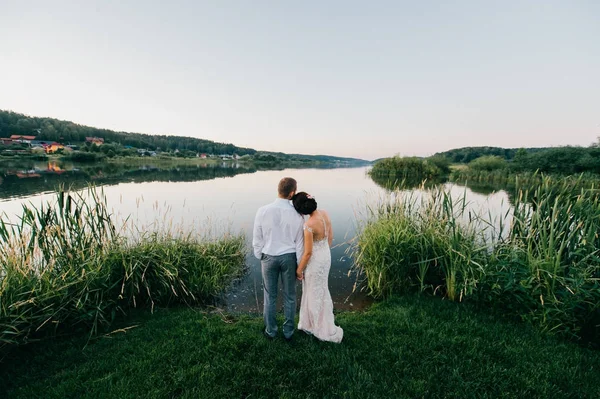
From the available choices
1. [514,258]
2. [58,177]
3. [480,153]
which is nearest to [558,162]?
[480,153]

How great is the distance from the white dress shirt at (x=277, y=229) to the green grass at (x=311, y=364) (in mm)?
1344

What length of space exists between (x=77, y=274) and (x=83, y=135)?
118 meters

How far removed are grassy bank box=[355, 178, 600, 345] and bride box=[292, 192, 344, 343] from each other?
204 cm

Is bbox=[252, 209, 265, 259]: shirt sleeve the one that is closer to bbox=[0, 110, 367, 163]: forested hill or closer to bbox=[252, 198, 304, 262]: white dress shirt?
bbox=[252, 198, 304, 262]: white dress shirt

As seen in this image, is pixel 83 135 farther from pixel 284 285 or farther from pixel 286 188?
pixel 284 285

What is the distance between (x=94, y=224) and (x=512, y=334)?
24.5 feet

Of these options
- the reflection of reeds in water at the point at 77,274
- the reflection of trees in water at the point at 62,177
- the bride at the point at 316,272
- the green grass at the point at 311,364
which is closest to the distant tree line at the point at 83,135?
the reflection of trees in water at the point at 62,177

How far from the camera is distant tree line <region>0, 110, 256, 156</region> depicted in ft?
262

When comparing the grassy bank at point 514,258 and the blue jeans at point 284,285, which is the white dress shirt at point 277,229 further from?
the grassy bank at point 514,258

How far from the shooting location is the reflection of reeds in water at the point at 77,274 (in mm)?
3346

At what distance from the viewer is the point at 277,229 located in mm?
3314

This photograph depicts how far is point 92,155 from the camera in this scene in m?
57.4

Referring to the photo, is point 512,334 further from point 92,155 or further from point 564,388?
point 92,155

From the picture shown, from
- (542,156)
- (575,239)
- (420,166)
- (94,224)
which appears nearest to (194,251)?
(94,224)
